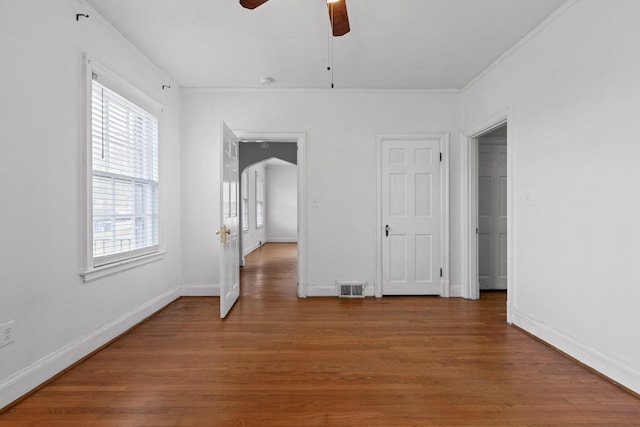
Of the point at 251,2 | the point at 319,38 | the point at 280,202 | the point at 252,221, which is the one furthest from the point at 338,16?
the point at 280,202

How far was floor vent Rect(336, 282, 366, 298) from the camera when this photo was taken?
435cm

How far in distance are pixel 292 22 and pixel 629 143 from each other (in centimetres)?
266

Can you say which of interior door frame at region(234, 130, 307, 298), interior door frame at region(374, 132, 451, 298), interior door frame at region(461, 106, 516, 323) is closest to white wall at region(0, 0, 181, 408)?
interior door frame at region(234, 130, 307, 298)

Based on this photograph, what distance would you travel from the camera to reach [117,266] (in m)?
2.98

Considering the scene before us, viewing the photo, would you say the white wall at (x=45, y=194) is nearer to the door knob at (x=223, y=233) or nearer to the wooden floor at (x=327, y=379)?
the wooden floor at (x=327, y=379)

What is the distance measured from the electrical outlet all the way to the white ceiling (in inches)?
96.7

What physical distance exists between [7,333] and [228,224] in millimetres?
2039

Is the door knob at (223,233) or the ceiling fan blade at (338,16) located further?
the door knob at (223,233)

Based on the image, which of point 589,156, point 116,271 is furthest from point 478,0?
point 116,271

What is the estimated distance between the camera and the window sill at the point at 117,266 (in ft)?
8.58

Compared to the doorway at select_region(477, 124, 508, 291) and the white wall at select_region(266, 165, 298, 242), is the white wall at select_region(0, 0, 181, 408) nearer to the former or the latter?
the doorway at select_region(477, 124, 508, 291)

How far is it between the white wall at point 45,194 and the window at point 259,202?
759cm

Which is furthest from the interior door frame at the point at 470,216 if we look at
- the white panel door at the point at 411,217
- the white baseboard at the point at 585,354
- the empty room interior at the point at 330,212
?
the white baseboard at the point at 585,354

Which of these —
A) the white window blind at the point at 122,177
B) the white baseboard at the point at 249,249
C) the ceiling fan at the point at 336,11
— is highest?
the ceiling fan at the point at 336,11
